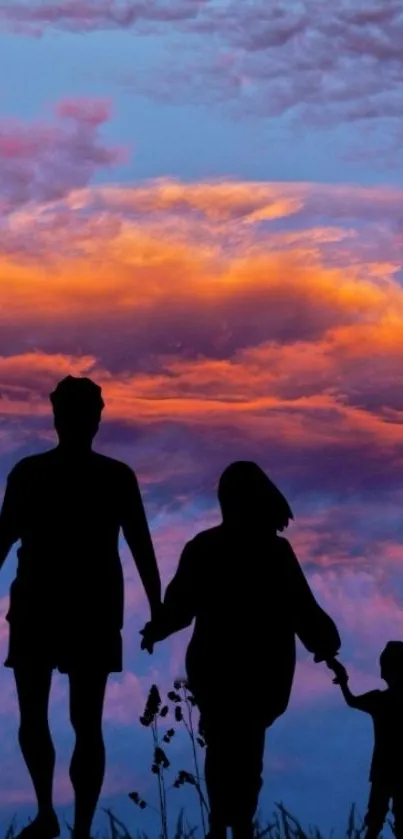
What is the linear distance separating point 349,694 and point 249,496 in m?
2.02

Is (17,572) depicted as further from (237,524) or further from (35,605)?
(237,524)

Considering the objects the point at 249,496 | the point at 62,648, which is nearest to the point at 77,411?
the point at 249,496

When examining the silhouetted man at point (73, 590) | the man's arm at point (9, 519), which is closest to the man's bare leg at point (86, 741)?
the silhouetted man at point (73, 590)

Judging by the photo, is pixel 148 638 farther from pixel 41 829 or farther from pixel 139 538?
pixel 41 829

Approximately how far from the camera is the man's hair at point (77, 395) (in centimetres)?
1011

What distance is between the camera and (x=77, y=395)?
10.1 m

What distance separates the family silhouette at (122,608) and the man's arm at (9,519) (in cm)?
1

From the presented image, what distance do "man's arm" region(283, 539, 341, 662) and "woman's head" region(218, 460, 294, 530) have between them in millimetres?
306

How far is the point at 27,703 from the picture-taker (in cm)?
1008

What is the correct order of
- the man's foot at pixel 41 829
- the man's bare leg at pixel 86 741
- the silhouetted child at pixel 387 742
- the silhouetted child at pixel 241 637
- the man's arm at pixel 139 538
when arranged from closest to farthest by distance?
the silhouetted child at pixel 241 637 < the man's foot at pixel 41 829 < the man's bare leg at pixel 86 741 < the man's arm at pixel 139 538 < the silhouetted child at pixel 387 742

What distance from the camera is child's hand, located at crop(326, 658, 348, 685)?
10456 millimetres

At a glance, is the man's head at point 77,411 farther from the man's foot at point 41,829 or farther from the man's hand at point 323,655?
the man's foot at point 41,829

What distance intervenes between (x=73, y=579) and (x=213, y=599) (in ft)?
2.93

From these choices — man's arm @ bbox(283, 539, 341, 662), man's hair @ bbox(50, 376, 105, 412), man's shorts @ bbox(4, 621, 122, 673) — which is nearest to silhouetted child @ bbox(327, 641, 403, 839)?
man's arm @ bbox(283, 539, 341, 662)
